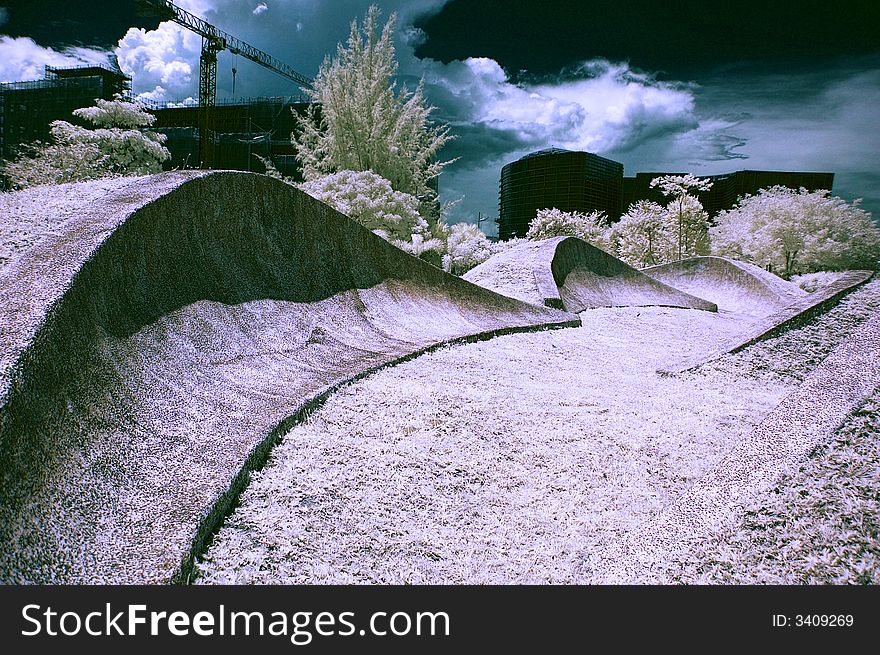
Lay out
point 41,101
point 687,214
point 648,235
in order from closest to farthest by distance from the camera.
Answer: point 41,101 → point 687,214 → point 648,235

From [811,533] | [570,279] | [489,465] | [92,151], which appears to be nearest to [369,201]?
[570,279]

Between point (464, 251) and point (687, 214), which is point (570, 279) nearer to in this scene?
point (464, 251)

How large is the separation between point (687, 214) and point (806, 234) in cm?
446

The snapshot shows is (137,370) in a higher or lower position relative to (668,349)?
higher

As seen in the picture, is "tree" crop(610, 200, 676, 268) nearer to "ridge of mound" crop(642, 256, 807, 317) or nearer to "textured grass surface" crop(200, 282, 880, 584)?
"ridge of mound" crop(642, 256, 807, 317)

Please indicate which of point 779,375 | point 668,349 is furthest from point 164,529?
point 668,349

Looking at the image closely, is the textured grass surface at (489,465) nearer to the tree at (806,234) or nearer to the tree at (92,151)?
the tree at (92,151)

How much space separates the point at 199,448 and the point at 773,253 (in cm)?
1410

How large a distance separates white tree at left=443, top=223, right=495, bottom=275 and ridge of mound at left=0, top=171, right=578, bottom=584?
656 centimetres

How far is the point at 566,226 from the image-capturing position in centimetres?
1494

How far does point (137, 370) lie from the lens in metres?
1.84

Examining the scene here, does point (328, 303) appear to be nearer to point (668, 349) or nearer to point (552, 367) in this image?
point (552, 367)

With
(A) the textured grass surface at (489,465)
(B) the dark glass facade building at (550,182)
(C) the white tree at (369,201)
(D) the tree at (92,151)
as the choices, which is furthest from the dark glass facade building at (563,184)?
(A) the textured grass surface at (489,465)

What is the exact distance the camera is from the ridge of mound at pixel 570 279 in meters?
6.18
